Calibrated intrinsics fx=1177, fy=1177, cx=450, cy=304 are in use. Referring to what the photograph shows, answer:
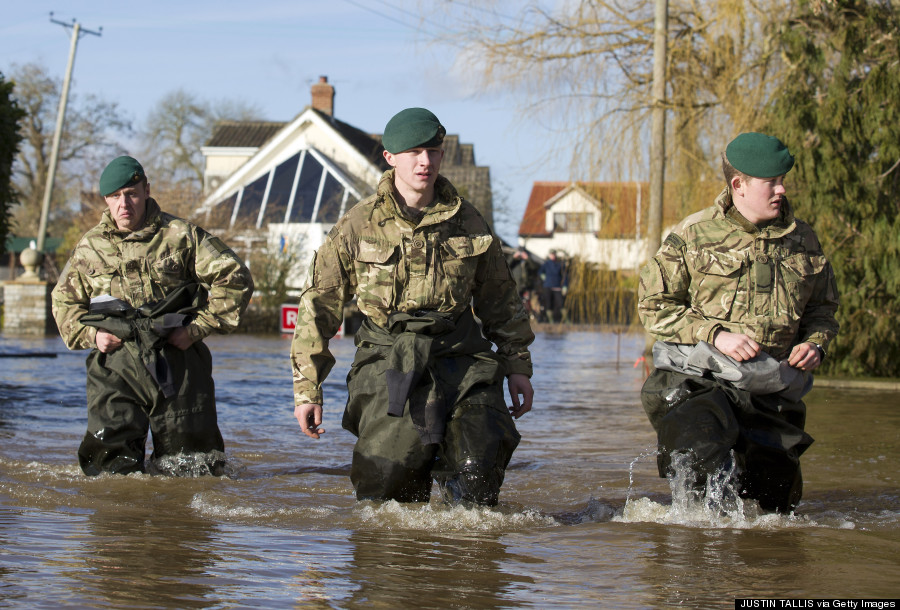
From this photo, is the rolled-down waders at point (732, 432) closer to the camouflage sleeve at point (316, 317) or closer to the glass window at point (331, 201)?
the camouflage sleeve at point (316, 317)

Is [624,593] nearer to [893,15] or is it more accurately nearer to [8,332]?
[893,15]

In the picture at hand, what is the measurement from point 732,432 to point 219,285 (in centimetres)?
298

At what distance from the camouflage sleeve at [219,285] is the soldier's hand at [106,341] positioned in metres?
0.41

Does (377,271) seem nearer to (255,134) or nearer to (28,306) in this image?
(28,306)

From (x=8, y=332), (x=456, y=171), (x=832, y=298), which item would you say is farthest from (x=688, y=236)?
(x=456, y=171)

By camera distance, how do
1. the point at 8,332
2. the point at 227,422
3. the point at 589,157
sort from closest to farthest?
1. the point at 227,422
2. the point at 589,157
3. the point at 8,332

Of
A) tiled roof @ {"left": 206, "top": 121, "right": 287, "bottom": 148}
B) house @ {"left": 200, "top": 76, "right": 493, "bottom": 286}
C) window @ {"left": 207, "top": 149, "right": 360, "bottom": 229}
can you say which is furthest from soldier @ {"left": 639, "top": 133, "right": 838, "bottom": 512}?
tiled roof @ {"left": 206, "top": 121, "right": 287, "bottom": 148}

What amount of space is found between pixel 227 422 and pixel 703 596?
670cm

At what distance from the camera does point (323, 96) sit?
156 feet

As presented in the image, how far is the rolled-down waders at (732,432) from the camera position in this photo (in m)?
5.04

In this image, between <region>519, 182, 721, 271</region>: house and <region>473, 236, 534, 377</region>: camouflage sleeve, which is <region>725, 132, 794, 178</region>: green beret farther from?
<region>519, 182, 721, 271</region>: house

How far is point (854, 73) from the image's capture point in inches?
525

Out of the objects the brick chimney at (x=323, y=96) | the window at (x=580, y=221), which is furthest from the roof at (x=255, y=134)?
the window at (x=580, y=221)

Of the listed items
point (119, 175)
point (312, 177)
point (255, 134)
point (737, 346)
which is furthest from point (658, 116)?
point (255, 134)
